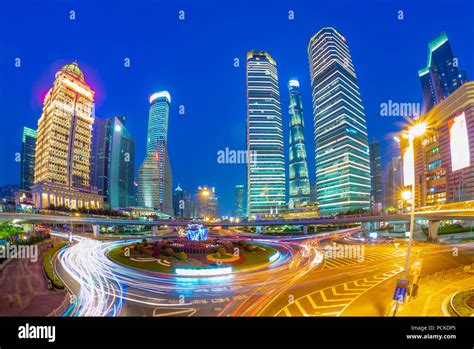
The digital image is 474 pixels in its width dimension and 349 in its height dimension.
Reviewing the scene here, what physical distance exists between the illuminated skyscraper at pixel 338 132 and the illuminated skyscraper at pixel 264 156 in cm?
2553

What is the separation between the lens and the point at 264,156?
161000mm

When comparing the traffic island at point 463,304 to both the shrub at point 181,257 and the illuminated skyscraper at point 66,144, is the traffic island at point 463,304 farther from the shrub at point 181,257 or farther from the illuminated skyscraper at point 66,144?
the illuminated skyscraper at point 66,144

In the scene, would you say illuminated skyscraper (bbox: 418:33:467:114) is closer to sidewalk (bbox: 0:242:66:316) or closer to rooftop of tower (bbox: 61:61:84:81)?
sidewalk (bbox: 0:242:66:316)

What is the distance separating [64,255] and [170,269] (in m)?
17.0

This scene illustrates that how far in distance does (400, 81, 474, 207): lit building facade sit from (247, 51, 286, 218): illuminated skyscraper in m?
77.6

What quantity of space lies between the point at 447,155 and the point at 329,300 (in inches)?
3705

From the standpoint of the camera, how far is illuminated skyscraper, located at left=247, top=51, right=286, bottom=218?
16000 cm

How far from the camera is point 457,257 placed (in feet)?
95.2

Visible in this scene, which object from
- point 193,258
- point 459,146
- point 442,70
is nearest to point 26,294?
point 193,258

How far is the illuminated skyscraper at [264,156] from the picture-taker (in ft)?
525

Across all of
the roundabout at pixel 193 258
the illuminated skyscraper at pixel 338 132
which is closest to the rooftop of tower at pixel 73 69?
the roundabout at pixel 193 258

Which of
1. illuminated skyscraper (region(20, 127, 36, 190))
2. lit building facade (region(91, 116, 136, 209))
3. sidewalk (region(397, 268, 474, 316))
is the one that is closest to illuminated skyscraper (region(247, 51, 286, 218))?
lit building facade (region(91, 116, 136, 209))
